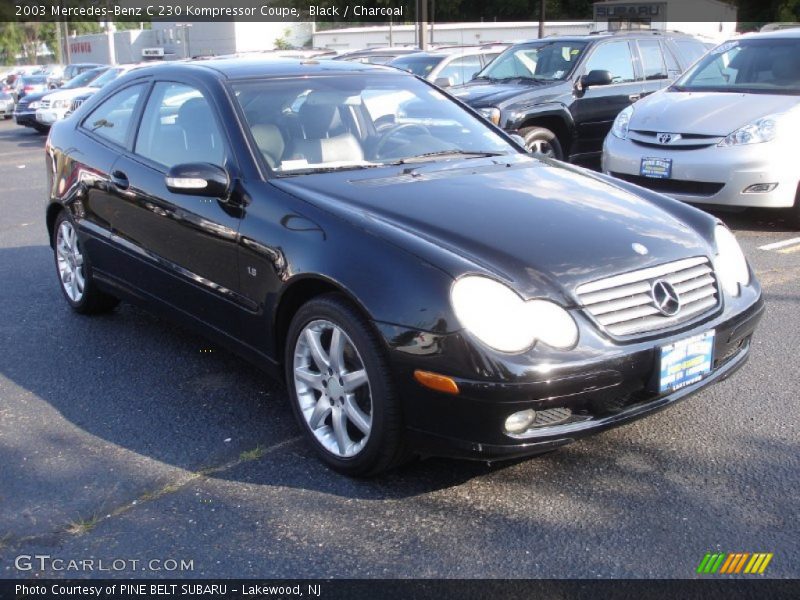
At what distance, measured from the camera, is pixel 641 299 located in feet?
10.5

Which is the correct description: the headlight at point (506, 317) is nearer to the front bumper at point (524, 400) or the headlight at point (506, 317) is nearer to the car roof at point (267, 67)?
the front bumper at point (524, 400)

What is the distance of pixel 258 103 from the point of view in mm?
4164

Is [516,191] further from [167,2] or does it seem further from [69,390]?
[167,2]

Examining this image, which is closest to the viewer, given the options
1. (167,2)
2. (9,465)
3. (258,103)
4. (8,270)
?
(9,465)

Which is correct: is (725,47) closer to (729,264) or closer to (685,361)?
(729,264)

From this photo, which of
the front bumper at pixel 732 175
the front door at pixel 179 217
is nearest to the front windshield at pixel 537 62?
the front bumper at pixel 732 175

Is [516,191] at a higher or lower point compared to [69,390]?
higher

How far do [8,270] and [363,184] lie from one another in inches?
161

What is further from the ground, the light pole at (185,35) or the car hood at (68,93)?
the light pole at (185,35)

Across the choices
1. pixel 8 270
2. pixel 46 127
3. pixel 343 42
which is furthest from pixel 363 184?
pixel 343 42

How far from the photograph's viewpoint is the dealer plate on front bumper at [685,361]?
123 inches

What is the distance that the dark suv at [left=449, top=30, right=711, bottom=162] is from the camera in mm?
9219

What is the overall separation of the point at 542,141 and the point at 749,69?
→ 2245 mm

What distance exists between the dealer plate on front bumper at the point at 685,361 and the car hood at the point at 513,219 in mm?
335
